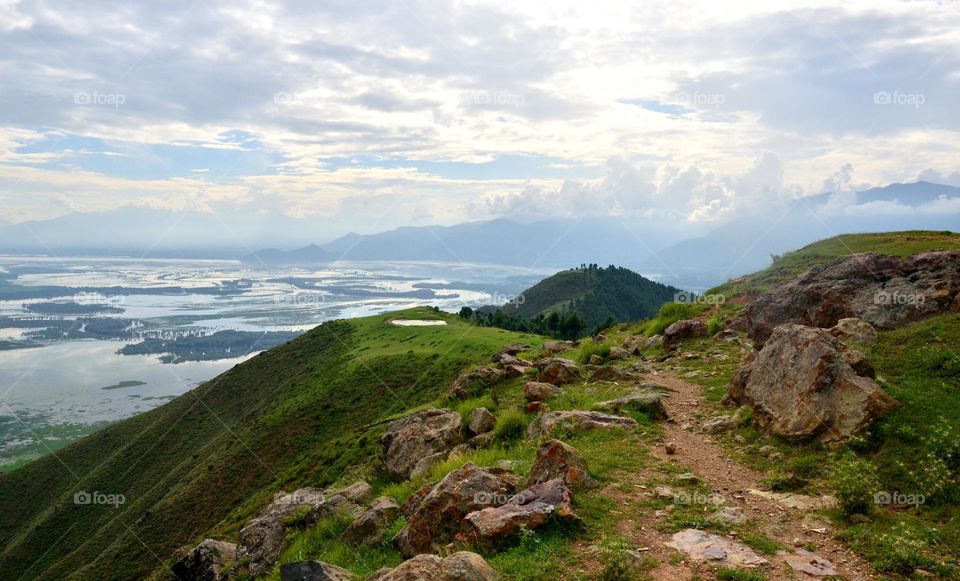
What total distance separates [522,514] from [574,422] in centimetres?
521

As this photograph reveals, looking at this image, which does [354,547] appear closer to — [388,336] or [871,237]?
[871,237]

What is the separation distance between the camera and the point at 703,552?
7180 millimetres

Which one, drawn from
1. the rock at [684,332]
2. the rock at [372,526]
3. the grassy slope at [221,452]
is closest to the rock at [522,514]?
the rock at [372,526]

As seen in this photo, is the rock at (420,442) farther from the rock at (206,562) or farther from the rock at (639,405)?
the rock at (206,562)

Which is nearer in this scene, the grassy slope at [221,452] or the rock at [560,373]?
the rock at [560,373]

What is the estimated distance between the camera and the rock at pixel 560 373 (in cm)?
1927

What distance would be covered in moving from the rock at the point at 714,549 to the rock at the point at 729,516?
0.57 m

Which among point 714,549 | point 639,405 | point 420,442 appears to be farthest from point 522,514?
point 420,442

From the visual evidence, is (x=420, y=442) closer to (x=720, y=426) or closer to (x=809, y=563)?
(x=720, y=426)

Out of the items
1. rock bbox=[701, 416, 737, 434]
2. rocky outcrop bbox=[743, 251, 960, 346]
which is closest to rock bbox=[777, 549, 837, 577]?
rock bbox=[701, 416, 737, 434]

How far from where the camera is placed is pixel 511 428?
1388 cm

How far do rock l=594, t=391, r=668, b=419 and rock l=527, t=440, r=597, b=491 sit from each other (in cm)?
462

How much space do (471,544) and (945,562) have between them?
6.53m

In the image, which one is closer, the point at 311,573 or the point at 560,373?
the point at 311,573
